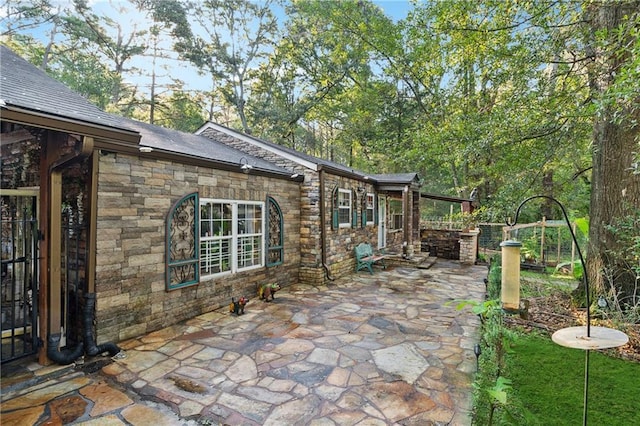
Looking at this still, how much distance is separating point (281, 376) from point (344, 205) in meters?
6.47

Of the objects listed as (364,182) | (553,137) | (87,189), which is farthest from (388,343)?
(364,182)

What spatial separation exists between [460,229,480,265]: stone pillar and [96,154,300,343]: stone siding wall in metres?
8.77

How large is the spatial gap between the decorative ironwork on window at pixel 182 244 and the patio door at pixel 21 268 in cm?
153

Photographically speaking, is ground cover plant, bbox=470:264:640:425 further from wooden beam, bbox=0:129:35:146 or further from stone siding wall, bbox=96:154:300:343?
wooden beam, bbox=0:129:35:146

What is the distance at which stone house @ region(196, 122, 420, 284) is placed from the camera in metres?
7.86

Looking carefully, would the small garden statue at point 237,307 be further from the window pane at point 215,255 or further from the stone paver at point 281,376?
the window pane at point 215,255

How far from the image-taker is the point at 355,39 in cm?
1755

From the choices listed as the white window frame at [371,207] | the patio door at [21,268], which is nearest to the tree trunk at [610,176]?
the white window frame at [371,207]

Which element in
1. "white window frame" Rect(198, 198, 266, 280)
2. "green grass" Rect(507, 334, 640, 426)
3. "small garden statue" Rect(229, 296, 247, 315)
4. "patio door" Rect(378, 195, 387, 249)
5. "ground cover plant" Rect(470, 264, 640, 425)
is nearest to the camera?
"ground cover plant" Rect(470, 264, 640, 425)

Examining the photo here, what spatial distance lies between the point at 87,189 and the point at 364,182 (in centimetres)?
840

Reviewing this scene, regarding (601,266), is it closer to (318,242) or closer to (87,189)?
(318,242)

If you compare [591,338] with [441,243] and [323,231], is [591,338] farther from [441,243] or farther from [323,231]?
[441,243]

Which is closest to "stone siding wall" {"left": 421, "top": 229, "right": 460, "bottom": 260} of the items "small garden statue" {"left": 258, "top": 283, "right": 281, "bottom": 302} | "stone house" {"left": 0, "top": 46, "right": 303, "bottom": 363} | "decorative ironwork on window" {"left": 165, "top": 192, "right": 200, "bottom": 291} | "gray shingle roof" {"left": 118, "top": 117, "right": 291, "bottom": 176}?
"gray shingle roof" {"left": 118, "top": 117, "right": 291, "bottom": 176}

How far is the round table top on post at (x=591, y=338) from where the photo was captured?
5.16 ft
